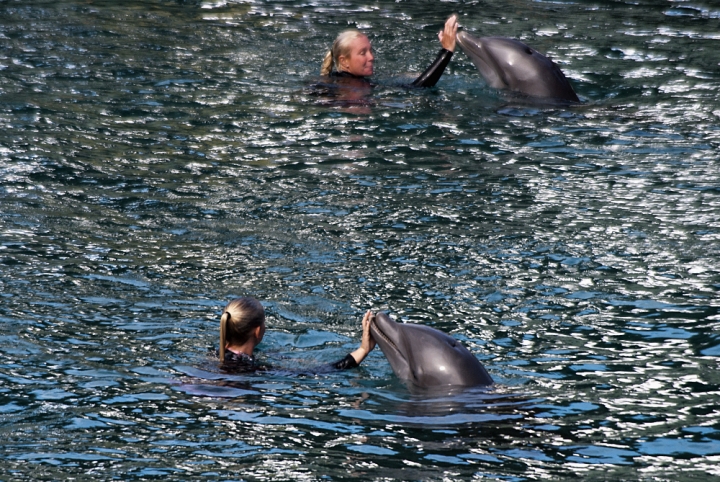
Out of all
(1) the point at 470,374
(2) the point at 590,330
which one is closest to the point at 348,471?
(1) the point at 470,374

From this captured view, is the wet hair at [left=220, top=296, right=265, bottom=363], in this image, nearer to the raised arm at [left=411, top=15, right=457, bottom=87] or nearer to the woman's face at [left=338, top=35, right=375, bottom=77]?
the raised arm at [left=411, top=15, right=457, bottom=87]

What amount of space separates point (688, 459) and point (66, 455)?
3213 mm

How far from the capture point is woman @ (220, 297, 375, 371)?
248 inches

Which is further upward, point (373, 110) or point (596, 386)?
point (373, 110)

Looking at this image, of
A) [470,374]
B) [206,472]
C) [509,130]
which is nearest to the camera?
[206,472]

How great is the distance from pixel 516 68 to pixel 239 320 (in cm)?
683

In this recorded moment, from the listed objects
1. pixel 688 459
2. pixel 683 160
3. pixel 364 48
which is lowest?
pixel 688 459

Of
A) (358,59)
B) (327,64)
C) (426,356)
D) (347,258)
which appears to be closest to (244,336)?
(426,356)

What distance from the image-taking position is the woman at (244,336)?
6.30 m

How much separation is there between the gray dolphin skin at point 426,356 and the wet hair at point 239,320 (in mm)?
746

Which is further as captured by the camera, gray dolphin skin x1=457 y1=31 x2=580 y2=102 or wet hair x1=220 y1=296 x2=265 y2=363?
gray dolphin skin x1=457 y1=31 x2=580 y2=102

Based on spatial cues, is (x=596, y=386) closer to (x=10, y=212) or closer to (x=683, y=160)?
(x=683, y=160)

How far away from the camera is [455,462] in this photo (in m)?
5.19

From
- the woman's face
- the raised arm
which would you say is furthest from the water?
the woman's face
